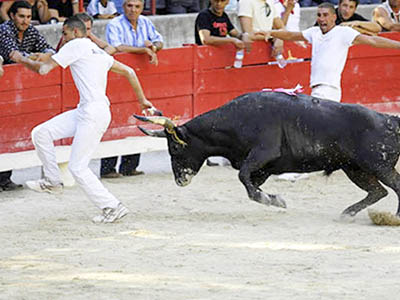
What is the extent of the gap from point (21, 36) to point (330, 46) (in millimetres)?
2832

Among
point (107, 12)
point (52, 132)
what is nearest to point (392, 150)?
point (52, 132)

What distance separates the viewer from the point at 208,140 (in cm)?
876

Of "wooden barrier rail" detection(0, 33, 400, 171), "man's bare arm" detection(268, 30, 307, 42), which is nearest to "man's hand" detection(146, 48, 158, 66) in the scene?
"wooden barrier rail" detection(0, 33, 400, 171)

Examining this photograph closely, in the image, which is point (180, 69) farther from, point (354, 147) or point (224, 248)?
point (224, 248)

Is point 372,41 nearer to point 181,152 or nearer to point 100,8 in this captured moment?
point 181,152

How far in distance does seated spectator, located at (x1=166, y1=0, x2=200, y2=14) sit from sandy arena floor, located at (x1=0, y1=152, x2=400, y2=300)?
4741mm

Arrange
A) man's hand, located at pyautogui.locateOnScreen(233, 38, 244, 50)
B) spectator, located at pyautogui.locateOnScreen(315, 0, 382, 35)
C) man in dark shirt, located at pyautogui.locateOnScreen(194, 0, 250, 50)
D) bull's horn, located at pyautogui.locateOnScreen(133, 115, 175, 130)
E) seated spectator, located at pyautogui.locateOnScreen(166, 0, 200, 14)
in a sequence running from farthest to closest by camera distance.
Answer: seated spectator, located at pyautogui.locateOnScreen(166, 0, 200, 14)
man's hand, located at pyautogui.locateOnScreen(233, 38, 244, 50)
spectator, located at pyautogui.locateOnScreen(315, 0, 382, 35)
man in dark shirt, located at pyautogui.locateOnScreen(194, 0, 250, 50)
bull's horn, located at pyautogui.locateOnScreen(133, 115, 175, 130)

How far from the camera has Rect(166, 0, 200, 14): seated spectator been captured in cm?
1469

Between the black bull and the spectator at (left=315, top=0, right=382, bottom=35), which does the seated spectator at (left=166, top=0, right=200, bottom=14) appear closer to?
the spectator at (left=315, top=0, right=382, bottom=35)

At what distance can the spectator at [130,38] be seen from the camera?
1031cm

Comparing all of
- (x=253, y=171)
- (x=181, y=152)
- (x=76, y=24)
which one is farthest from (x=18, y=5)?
(x=253, y=171)

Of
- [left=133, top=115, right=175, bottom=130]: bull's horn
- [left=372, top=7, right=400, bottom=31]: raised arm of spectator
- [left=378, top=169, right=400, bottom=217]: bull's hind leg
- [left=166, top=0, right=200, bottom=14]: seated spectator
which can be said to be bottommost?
[left=378, top=169, right=400, bottom=217]: bull's hind leg

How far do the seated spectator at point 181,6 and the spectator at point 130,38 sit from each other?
161 inches

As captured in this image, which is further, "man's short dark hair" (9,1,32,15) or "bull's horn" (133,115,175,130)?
"man's short dark hair" (9,1,32,15)
